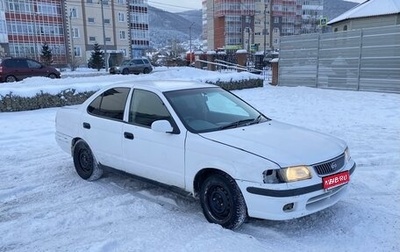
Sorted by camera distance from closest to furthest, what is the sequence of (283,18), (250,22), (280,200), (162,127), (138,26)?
(280,200) → (162,127) → (138,26) → (250,22) → (283,18)

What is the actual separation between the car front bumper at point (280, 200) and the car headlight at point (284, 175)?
0.07m

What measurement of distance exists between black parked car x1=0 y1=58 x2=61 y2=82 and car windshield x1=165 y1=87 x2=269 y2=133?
19.9 metres

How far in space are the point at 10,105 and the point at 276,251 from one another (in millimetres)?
10684

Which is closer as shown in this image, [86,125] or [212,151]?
[212,151]

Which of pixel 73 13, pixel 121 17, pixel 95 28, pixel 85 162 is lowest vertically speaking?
pixel 85 162

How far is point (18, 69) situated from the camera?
71.9 feet

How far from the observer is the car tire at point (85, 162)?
5.50 meters

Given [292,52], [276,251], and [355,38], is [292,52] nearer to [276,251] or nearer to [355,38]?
[355,38]

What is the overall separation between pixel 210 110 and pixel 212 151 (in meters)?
1.09

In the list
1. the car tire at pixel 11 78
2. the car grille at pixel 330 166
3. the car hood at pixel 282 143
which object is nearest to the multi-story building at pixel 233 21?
the car tire at pixel 11 78

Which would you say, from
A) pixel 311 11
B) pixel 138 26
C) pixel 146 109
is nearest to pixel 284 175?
pixel 146 109

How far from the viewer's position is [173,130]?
4.27 m

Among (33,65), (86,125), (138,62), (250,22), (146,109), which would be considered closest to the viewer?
(146,109)

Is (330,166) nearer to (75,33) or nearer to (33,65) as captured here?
(33,65)
